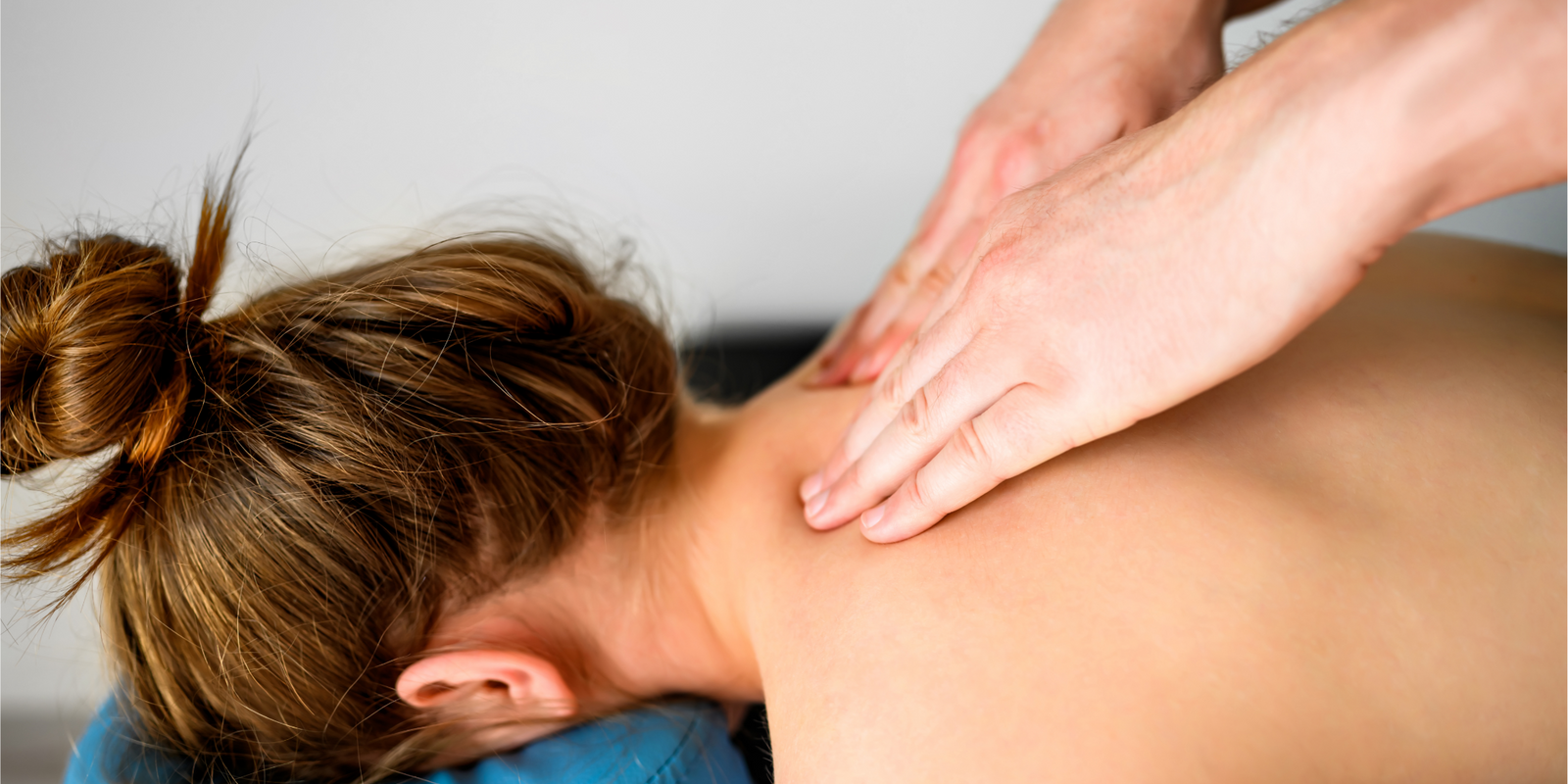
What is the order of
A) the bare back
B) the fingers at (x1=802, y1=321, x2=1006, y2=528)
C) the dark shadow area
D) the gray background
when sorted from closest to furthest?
the bare back → the fingers at (x1=802, y1=321, x2=1006, y2=528) → the gray background → the dark shadow area

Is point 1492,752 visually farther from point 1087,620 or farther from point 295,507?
point 295,507

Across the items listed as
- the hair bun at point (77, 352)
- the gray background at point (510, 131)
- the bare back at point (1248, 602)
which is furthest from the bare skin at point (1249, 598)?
the gray background at point (510, 131)

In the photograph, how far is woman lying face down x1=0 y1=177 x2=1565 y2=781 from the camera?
2.01 ft

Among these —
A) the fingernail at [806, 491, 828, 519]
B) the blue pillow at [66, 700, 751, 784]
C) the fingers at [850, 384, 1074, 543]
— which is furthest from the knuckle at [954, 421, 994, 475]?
the blue pillow at [66, 700, 751, 784]

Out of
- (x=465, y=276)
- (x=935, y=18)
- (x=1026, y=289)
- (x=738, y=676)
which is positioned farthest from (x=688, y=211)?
(x=1026, y=289)

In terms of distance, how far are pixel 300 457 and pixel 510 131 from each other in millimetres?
722

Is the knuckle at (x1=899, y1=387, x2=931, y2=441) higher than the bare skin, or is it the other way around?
the knuckle at (x1=899, y1=387, x2=931, y2=441)

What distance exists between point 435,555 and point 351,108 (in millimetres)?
746

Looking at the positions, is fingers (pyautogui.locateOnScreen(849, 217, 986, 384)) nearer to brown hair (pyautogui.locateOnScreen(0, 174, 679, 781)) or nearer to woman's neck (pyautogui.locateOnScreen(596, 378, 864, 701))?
woman's neck (pyautogui.locateOnScreen(596, 378, 864, 701))

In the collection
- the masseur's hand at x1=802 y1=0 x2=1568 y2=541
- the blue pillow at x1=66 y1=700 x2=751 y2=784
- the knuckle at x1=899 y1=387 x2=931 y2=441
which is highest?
the masseur's hand at x1=802 y1=0 x2=1568 y2=541

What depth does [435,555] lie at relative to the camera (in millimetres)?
858

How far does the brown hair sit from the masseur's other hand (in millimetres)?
349

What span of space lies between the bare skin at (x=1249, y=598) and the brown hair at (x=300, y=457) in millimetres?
302

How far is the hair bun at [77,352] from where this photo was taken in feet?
2.29
